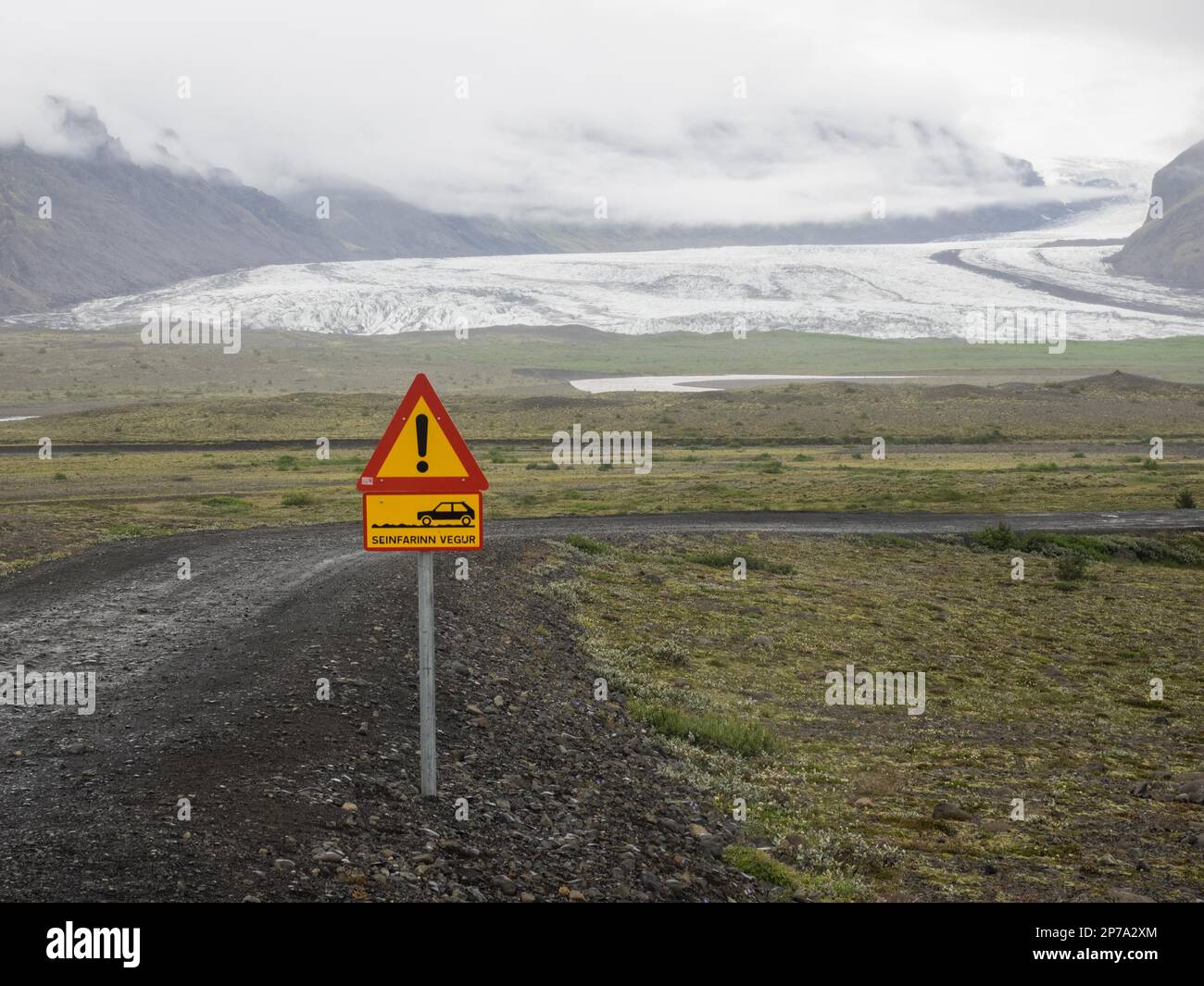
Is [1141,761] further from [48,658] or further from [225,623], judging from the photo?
[48,658]

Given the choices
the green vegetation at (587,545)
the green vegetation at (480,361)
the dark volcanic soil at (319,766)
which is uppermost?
the green vegetation at (480,361)

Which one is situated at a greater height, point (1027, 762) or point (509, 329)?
point (509, 329)

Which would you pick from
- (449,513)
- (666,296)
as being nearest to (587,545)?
(449,513)

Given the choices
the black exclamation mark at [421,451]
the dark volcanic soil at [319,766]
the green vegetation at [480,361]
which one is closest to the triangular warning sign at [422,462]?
the black exclamation mark at [421,451]

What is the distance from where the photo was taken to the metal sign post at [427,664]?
26.3ft

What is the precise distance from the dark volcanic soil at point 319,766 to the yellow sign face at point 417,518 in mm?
1904

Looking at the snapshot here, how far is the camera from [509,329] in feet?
534

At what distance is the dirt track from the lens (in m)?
7.04

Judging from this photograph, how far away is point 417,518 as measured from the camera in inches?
311

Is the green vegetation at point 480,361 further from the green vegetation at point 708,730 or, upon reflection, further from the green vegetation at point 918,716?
the green vegetation at point 708,730
